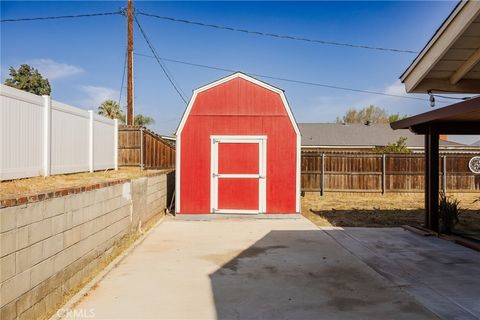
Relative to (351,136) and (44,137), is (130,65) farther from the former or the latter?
(351,136)

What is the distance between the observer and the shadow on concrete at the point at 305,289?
4094 millimetres

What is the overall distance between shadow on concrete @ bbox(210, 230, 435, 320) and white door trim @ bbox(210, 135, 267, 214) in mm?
3954

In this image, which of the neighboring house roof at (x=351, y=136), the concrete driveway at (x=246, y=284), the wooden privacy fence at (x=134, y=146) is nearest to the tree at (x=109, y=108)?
the neighboring house roof at (x=351, y=136)

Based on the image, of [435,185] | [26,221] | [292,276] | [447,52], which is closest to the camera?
[26,221]

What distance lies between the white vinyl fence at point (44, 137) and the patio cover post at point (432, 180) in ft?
25.6

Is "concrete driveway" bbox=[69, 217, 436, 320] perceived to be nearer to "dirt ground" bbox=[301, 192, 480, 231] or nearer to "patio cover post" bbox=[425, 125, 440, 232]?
"patio cover post" bbox=[425, 125, 440, 232]

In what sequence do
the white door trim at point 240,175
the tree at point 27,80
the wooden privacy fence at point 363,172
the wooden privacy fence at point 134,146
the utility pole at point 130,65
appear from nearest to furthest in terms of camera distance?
the white door trim at point 240,175 → the wooden privacy fence at point 134,146 → the utility pole at point 130,65 → the wooden privacy fence at point 363,172 → the tree at point 27,80

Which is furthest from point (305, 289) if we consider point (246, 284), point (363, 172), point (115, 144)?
point (363, 172)

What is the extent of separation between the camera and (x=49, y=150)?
269 inches

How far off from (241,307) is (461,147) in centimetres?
2800

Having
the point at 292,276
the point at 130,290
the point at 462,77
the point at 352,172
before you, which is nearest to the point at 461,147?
the point at 352,172

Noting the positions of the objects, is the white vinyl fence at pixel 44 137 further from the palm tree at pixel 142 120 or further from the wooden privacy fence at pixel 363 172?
the palm tree at pixel 142 120

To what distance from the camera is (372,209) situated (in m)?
13.3

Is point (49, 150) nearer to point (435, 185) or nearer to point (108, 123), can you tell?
point (108, 123)
